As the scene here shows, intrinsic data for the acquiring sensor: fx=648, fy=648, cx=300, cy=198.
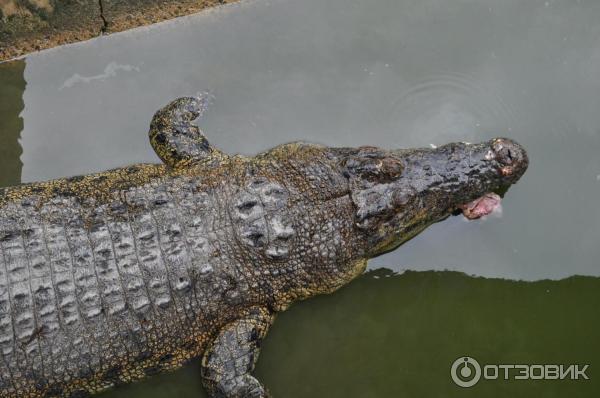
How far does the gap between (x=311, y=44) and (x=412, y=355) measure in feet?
7.81

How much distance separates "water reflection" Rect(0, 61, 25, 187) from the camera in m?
4.69

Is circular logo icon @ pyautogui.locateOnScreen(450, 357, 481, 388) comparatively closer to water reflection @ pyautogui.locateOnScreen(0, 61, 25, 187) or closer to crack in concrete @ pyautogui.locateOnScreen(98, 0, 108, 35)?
water reflection @ pyautogui.locateOnScreen(0, 61, 25, 187)

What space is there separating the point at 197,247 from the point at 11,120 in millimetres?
1974

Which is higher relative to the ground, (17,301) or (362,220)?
(362,220)

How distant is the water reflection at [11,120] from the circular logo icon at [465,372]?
11.0 ft

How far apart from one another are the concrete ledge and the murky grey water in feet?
0.27

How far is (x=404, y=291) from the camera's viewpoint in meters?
4.54

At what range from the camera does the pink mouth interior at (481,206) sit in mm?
4516

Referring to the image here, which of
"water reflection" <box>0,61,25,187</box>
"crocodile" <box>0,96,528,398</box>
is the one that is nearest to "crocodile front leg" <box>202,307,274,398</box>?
"crocodile" <box>0,96,528,398</box>

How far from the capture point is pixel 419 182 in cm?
422

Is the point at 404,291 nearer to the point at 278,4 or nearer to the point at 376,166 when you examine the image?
the point at 376,166

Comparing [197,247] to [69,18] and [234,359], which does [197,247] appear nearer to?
[234,359]

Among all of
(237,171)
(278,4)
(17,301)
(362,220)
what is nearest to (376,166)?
(362,220)

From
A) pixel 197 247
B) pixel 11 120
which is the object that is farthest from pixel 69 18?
pixel 197 247
